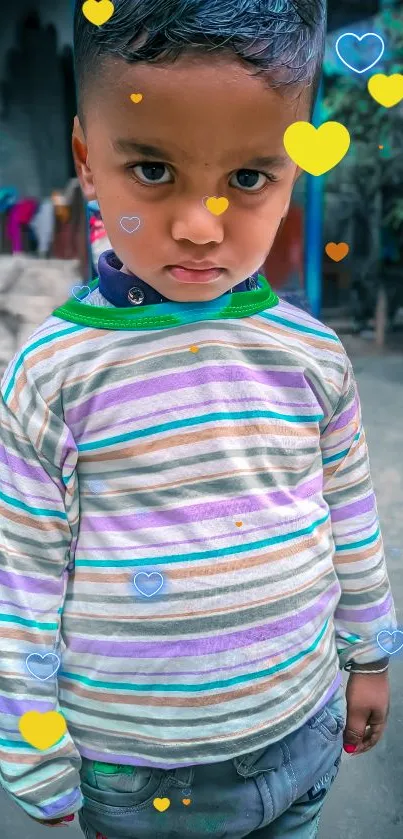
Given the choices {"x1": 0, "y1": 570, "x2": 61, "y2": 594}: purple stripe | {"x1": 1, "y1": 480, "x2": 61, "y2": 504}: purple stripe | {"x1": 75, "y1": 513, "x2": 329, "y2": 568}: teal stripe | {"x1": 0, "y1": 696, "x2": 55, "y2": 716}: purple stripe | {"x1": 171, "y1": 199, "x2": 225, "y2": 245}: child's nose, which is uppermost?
{"x1": 171, "y1": 199, "x2": 225, "y2": 245}: child's nose

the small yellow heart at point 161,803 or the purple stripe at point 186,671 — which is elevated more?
the purple stripe at point 186,671

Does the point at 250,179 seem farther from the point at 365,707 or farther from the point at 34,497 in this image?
the point at 365,707

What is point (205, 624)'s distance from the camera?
80 cm

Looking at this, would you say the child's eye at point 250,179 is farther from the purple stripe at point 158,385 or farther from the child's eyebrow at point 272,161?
the purple stripe at point 158,385

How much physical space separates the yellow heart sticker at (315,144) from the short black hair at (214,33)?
4 centimetres

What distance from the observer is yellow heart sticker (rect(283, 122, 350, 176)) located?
2.35 feet

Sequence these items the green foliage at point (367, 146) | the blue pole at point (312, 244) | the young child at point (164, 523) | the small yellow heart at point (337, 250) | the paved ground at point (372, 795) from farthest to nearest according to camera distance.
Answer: the green foliage at point (367, 146) < the blue pole at point (312, 244) < the paved ground at point (372, 795) < the small yellow heart at point (337, 250) < the young child at point (164, 523)

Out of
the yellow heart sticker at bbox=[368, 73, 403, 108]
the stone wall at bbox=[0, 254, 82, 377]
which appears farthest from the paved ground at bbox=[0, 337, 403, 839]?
the stone wall at bbox=[0, 254, 82, 377]

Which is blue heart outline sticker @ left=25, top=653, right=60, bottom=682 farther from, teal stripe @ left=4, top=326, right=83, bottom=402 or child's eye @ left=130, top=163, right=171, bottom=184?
child's eye @ left=130, top=163, right=171, bottom=184

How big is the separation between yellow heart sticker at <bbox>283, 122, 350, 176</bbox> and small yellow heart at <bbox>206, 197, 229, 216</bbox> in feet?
0.23

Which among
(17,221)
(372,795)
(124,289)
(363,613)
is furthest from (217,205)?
(17,221)

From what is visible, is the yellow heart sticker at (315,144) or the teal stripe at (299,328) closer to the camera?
the yellow heart sticker at (315,144)

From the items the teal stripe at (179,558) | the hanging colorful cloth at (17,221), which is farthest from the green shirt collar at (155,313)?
the hanging colorful cloth at (17,221)

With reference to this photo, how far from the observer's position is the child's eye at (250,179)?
72 cm
